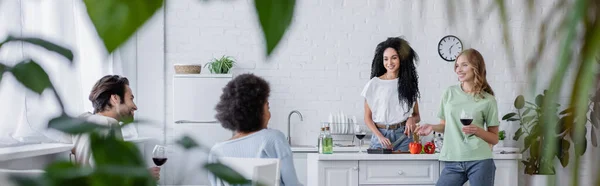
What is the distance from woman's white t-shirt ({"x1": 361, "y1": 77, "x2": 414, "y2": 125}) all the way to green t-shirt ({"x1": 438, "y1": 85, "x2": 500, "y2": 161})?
121 cm

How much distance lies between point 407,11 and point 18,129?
15.7 feet

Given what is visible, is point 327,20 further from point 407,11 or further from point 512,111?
point 407,11

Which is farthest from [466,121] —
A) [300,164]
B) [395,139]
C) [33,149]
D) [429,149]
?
[300,164]

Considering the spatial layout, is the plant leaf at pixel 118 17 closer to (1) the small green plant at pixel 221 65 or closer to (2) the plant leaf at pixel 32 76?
(2) the plant leaf at pixel 32 76

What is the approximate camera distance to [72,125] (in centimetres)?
33

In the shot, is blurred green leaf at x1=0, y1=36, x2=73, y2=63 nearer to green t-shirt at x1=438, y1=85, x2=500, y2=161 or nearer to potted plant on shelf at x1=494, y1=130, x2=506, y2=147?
green t-shirt at x1=438, y1=85, x2=500, y2=161

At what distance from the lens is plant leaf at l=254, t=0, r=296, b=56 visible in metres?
0.25

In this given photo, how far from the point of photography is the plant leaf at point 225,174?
357 millimetres

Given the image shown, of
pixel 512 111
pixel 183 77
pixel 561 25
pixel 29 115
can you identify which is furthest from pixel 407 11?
pixel 512 111

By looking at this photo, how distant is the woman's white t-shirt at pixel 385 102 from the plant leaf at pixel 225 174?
5793mm

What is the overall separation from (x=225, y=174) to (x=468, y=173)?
4711mm

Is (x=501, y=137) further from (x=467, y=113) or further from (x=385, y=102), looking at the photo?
(x=467, y=113)

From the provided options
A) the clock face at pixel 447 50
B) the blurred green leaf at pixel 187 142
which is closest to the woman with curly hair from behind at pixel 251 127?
the blurred green leaf at pixel 187 142

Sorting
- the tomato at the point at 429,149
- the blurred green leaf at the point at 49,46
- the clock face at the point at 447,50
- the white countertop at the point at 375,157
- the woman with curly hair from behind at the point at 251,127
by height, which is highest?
the clock face at the point at 447,50
